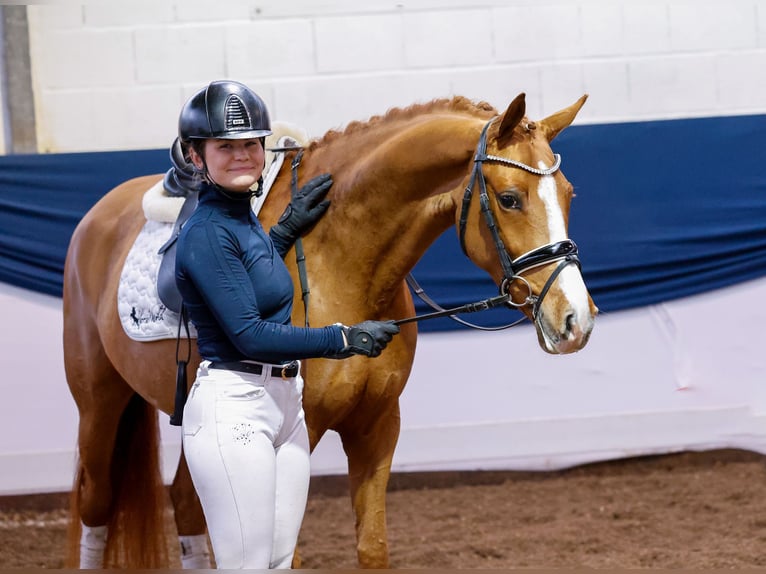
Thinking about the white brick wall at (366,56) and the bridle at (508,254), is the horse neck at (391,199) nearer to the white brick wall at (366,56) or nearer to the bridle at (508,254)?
the bridle at (508,254)

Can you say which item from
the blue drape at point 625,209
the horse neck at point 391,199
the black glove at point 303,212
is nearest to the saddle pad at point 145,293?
the black glove at point 303,212

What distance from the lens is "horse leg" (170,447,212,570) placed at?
284 centimetres

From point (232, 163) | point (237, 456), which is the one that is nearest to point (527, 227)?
point (232, 163)

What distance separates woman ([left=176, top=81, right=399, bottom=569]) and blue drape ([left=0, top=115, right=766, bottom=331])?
2.35 metres

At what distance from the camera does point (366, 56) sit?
4.23 meters

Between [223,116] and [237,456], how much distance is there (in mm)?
608

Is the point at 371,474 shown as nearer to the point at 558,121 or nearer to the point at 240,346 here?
the point at 240,346

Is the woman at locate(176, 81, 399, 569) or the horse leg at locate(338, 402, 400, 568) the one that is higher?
the woman at locate(176, 81, 399, 569)

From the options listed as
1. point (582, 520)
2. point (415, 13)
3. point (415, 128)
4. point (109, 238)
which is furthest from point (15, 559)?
point (415, 13)

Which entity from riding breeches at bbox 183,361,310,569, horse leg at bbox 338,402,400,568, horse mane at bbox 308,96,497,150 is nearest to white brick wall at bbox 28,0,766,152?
horse mane at bbox 308,96,497,150

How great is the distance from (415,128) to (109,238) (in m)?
1.24

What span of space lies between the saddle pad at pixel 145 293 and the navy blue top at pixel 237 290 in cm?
74

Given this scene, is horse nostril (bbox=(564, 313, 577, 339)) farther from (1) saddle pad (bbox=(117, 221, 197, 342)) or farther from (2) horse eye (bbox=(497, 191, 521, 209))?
(1) saddle pad (bbox=(117, 221, 197, 342))

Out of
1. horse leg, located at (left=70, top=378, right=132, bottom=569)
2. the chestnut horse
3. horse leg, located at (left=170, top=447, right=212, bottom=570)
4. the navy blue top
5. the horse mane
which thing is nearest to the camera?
the navy blue top
